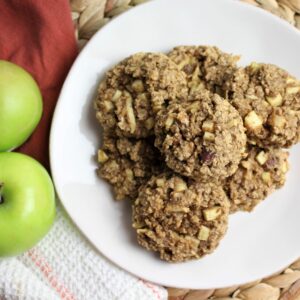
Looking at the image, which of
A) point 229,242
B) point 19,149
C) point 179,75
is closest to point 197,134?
point 179,75

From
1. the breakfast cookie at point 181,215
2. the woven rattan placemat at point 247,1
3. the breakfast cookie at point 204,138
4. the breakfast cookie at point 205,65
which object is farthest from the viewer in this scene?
the woven rattan placemat at point 247,1

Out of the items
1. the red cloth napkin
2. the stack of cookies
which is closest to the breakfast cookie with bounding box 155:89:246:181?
the stack of cookies

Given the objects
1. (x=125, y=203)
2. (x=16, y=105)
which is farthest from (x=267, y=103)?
(x=16, y=105)

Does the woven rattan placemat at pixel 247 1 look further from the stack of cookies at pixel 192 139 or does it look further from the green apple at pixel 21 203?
the green apple at pixel 21 203

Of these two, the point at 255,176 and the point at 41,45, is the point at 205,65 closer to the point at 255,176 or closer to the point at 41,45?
the point at 255,176

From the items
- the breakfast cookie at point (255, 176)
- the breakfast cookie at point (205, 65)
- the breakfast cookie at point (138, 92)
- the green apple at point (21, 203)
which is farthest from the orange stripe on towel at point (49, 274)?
the breakfast cookie at point (205, 65)

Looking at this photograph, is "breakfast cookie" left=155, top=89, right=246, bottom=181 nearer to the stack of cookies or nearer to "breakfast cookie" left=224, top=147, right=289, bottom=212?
the stack of cookies
